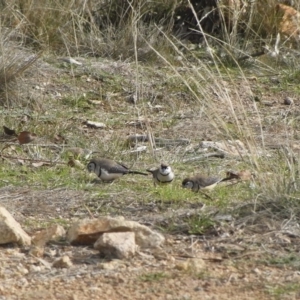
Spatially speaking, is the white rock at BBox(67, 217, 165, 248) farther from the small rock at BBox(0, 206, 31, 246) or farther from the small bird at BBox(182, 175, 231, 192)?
the small bird at BBox(182, 175, 231, 192)

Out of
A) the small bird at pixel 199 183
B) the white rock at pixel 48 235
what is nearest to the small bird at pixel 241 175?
the small bird at pixel 199 183

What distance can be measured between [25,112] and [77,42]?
195cm

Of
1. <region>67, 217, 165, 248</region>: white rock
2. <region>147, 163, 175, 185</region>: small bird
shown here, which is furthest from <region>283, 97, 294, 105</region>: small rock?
<region>67, 217, 165, 248</region>: white rock

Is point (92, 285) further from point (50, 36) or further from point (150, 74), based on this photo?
point (50, 36)

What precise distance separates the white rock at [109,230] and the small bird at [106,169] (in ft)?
4.53

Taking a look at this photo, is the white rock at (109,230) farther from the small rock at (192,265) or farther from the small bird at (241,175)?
the small bird at (241,175)

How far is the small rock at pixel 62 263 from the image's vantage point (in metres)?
4.49

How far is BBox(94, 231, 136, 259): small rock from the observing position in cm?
454

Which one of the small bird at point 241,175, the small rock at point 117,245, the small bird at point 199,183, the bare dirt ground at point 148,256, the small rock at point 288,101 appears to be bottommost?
the small rock at point 288,101

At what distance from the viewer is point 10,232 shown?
4711 mm

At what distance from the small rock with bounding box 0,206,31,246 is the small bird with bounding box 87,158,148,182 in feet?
4.70

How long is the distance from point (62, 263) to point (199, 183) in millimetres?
1527

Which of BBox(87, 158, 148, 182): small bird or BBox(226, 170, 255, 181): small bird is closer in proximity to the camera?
BBox(226, 170, 255, 181): small bird

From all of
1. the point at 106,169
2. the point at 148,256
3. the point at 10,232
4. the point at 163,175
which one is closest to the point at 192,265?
the point at 148,256
